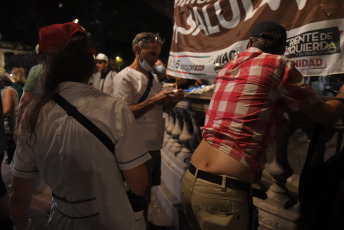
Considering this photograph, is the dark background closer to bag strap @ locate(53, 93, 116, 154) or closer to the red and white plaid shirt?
the red and white plaid shirt

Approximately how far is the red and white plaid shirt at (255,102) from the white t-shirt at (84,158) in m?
0.57

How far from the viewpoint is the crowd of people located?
1.24 metres

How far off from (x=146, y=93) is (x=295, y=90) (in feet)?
4.92

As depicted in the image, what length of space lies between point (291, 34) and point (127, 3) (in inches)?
532

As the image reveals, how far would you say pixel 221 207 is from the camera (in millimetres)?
1580

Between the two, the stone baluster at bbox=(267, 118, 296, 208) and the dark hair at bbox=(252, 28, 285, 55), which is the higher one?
the dark hair at bbox=(252, 28, 285, 55)

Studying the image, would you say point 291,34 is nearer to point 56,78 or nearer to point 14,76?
point 56,78

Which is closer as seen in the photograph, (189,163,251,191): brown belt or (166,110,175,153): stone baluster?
(189,163,251,191): brown belt

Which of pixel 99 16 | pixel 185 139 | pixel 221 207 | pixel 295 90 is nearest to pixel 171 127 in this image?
pixel 185 139

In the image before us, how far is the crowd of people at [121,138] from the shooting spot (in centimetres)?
124

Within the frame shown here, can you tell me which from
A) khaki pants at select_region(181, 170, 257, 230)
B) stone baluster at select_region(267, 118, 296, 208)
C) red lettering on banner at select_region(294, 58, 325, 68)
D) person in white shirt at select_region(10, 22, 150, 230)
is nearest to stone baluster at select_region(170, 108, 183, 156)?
stone baluster at select_region(267, 118, 296, 208)

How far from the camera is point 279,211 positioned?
217 centimetres

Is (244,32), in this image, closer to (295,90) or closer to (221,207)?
(295,90)

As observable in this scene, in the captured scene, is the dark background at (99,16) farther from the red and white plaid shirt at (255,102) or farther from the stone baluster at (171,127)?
the red and white plaid shirt at (255,102)
